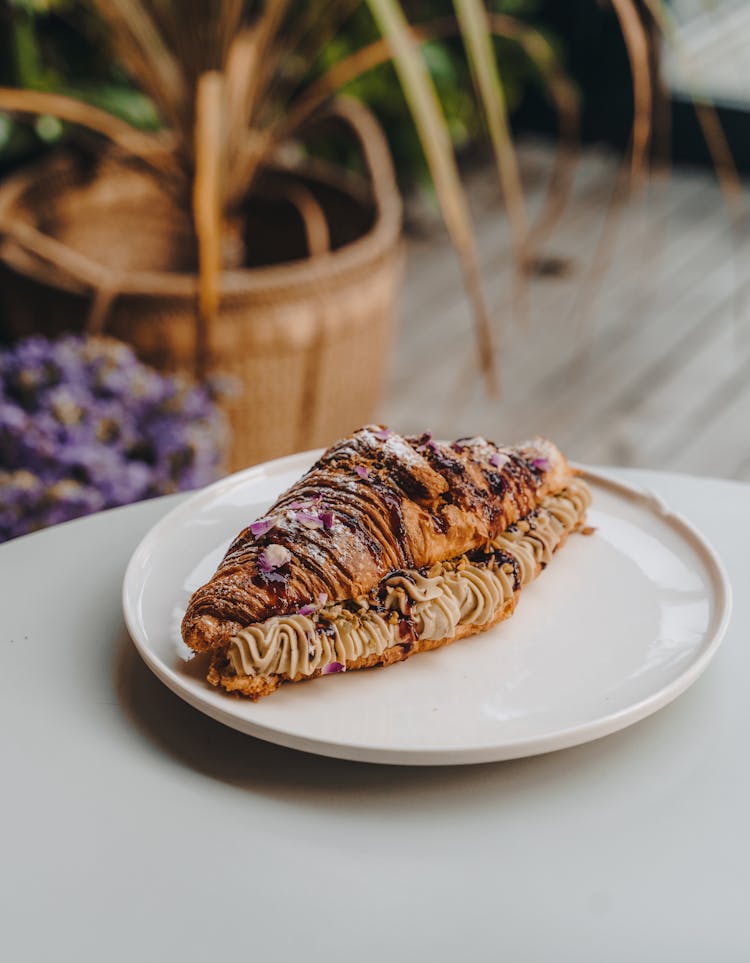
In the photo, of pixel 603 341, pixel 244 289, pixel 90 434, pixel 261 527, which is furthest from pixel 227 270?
pixel 261 527

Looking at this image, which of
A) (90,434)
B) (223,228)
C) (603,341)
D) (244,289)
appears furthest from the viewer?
(603,341)

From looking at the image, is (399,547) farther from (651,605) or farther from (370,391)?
(370,391)

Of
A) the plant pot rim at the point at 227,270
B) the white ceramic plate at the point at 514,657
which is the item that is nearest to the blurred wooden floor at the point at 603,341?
the plant pot rim at the point at 227,270

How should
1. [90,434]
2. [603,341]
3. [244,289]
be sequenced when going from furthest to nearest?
[603,341], [244,289], [90,434]

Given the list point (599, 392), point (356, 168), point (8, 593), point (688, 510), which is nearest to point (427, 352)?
point (599, 392)

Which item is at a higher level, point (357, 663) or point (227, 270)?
point (357, 663)

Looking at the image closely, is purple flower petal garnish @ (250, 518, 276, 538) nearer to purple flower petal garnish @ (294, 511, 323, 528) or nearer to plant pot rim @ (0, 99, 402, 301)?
purple flower petal garnish @ (294, 511, 323, 528)

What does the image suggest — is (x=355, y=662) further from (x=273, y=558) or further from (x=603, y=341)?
(x=603, y=341)
